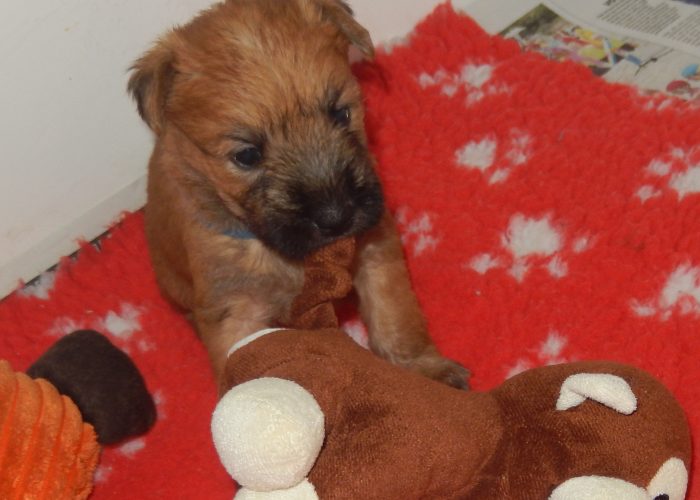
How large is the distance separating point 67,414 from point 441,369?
2.79ft

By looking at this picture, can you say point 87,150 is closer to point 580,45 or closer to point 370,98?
point 370,98

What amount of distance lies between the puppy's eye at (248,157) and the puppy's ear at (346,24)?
0.39 meters

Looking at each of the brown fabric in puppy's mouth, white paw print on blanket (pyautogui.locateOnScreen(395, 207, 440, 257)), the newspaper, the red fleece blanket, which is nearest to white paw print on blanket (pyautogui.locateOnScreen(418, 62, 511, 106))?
the red fleece blanket

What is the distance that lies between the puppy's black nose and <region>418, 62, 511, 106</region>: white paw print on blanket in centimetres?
129

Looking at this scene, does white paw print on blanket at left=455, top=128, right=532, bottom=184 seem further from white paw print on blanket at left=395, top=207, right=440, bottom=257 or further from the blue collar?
the blue collar

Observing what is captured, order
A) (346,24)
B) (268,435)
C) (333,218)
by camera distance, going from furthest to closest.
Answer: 1. (346,24)
2. (333,218)
3. (268,435)

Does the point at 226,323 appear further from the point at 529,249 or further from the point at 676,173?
the point at 676,173

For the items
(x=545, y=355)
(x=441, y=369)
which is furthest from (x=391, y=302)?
(x=545, y=355)

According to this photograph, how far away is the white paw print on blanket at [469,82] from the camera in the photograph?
309 cm

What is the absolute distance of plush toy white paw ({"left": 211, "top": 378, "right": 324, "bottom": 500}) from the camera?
1360mm

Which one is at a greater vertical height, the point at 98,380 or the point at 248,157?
the point at 248,157

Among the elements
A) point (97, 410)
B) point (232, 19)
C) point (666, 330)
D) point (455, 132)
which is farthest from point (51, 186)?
point (666, 330)

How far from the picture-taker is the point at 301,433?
1.38 meters

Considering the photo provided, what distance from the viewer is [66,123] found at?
2705mm
